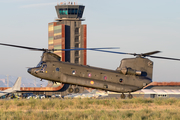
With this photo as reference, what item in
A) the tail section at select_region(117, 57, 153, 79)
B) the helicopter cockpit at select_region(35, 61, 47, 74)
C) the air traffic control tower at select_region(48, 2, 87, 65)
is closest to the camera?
the helicopter cockpit at select_region(35, 61, 47, 74)

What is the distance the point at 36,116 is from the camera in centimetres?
2231

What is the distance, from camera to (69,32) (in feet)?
458

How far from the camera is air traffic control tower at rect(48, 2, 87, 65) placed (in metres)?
136

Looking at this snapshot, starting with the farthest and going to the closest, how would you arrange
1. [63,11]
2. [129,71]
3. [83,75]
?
[63,11]
[129,71]
[83,75]

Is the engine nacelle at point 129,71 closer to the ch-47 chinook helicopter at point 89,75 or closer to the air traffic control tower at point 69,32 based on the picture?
the ch-47 chinook helicopter at point 89,75

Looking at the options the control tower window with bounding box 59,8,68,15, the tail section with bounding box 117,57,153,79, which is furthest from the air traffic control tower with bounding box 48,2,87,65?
the tail section with bounding box 117,57,153,79

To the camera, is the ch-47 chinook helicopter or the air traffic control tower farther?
the air traffic control tower

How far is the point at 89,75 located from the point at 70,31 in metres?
104

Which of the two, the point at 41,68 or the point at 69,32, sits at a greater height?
the point at 69,32

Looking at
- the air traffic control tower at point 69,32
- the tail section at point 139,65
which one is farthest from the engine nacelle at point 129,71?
the air traffic control tower at point 69,32

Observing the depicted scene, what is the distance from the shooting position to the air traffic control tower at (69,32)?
13612cm

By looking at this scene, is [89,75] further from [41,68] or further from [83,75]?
[41,68]

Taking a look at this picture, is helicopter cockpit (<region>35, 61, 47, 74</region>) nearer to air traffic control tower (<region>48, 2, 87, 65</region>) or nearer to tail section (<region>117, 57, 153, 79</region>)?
tail section (<region>117, 57, 153, 79</region>)


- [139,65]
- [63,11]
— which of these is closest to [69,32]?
[63,11]
